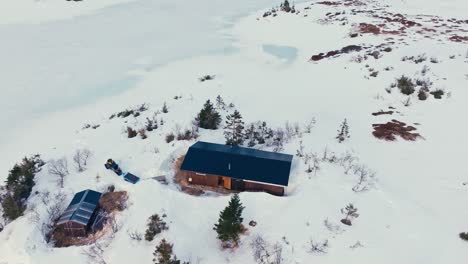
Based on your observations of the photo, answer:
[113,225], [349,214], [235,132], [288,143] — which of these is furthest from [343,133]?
[113,225]

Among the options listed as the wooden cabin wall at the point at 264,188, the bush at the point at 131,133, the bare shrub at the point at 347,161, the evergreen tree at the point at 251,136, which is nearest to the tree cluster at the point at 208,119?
the evergreen tree at the point at 251,136

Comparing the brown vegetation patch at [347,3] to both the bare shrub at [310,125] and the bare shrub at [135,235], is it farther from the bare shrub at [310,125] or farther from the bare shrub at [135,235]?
the bare shrub at [135,235]

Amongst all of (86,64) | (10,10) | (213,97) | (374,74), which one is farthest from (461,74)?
(10,10)

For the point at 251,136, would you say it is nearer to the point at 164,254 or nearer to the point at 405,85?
the point at 164,254

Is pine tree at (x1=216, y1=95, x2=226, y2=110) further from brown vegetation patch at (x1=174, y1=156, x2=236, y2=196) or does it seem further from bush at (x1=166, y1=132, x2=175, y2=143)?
brown vegetation patch at (x1=174, y1=156, x2=236, y2=196)

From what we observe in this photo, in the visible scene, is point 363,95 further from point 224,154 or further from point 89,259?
point 89,259

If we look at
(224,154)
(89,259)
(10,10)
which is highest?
(10,10)
